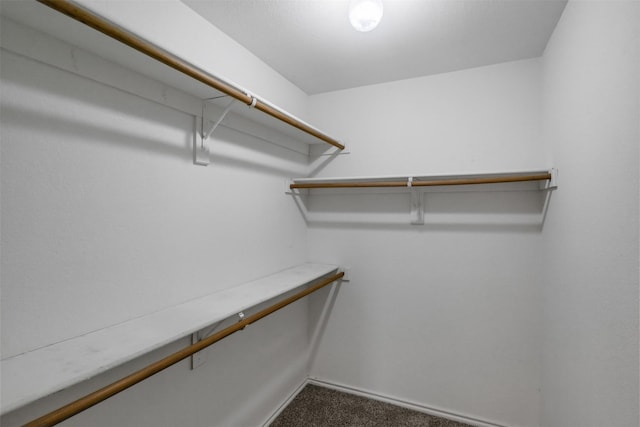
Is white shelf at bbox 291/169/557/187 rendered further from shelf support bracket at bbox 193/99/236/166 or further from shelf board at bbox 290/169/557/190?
shelf support bracket at bbox 193/99/236/166

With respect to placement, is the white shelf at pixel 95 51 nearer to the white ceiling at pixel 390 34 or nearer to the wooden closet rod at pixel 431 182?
the white ceiling at pixel 390 34

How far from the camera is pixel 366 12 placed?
3.86ft

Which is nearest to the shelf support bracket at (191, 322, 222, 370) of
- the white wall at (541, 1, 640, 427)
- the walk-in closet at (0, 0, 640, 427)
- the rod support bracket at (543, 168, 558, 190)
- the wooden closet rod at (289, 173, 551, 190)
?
the walk-in closet at (0, 0, 640, 427)

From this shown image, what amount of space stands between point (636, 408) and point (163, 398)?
1.55 m

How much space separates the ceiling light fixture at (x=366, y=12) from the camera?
1.17 metres

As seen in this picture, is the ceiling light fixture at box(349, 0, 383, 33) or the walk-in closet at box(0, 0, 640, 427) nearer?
the walk-in closet at box(0, 0, 640, 427)

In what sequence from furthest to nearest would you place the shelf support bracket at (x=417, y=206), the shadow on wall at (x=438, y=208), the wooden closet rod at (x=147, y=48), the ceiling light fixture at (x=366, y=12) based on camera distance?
the shelf support bracket at (x=417, y=206)
the shadow on wall at (x=438, y=208)
the ceiling light fixture at (x=366, y=12)
the wooden closet rod at (x=147, y=48)

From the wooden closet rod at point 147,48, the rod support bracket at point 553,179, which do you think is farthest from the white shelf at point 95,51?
the rod support bracket at point 553,179

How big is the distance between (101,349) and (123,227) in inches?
16.4

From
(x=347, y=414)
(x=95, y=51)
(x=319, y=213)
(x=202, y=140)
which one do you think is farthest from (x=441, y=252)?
(x=95, y=51)

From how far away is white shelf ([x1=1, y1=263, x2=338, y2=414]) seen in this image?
2.32 ft

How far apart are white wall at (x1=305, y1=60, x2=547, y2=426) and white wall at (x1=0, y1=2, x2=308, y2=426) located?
27.3 inches

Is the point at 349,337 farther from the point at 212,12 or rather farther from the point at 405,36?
the point at 212,12

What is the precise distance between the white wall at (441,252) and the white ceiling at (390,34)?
8.2 inches
